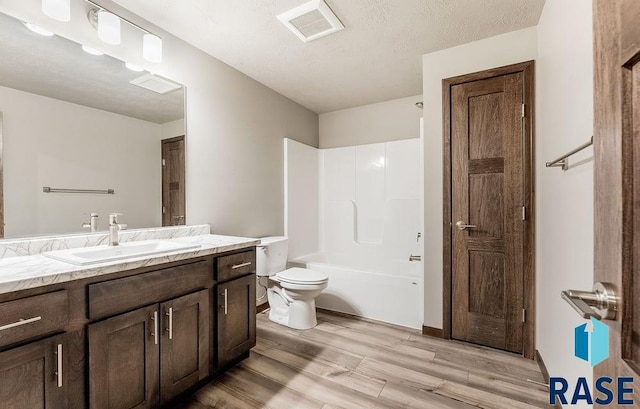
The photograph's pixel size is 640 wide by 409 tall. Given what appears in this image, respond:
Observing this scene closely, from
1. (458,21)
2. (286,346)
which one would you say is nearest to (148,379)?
(286,346)

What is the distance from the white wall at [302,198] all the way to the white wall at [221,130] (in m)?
0.10

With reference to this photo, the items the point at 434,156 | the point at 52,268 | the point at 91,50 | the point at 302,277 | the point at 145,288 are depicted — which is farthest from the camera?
the point at 302,277

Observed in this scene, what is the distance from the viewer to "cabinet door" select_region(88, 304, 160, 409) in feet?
3.89

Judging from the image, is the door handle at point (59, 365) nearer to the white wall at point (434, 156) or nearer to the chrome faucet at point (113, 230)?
the chrome faucet at point (113, 230)

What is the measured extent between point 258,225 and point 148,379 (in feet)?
5.52

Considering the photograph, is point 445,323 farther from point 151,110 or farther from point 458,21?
point 151,110

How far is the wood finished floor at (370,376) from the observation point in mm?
1594

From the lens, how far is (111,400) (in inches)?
48.3

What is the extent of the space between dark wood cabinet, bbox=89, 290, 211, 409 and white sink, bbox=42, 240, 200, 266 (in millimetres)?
262

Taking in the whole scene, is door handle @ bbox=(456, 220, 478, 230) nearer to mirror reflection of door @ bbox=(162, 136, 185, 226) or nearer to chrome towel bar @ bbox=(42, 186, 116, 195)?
mirror reflection of door @ bbox=(162, 136, 185, 226)

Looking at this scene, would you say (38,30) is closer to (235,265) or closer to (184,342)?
(235,265)

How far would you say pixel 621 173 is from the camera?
0.46 meters

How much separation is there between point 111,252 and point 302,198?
7.13 feet

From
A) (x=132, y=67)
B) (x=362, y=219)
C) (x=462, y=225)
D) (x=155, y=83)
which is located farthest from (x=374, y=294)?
(x=132, y=67)
